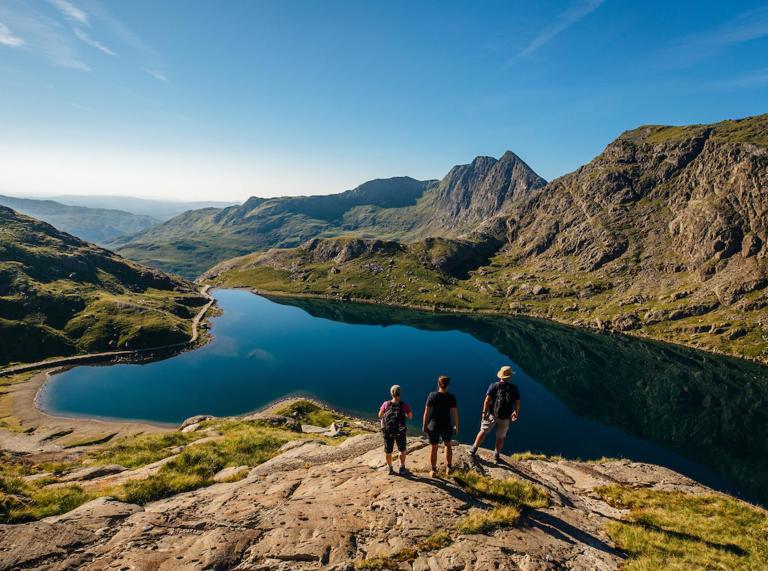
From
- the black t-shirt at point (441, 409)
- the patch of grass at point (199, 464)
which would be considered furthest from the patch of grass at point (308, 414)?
the black t-shirt at point (441, 409)

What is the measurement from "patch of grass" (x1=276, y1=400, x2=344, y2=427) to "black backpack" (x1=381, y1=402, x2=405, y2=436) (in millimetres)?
57383

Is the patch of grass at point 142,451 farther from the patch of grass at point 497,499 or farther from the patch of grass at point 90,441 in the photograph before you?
the patch of grass at point 90,441

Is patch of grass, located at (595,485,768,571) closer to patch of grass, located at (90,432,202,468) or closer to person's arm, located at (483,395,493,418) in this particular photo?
person's arm, located at (483,395,493,418)

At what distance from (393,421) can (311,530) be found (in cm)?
552

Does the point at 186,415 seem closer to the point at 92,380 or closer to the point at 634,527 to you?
the point at 92,380

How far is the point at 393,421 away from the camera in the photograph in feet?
56.4

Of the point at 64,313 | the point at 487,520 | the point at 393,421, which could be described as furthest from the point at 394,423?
the point at 64,313

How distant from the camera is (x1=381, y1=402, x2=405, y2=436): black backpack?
17.2m

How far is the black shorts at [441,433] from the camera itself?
17.0 meters

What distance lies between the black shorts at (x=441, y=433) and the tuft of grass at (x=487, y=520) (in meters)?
3.18

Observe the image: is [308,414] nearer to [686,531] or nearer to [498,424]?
[498,424]

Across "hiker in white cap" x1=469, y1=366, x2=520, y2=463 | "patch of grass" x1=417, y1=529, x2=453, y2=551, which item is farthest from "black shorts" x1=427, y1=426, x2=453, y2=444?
"patch of grass" x1=417, y1=529, x2=453, y2=551

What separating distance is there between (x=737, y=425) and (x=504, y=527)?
123 metres

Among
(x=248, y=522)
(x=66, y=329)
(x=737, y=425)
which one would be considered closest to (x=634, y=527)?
(x=248, y=522)
